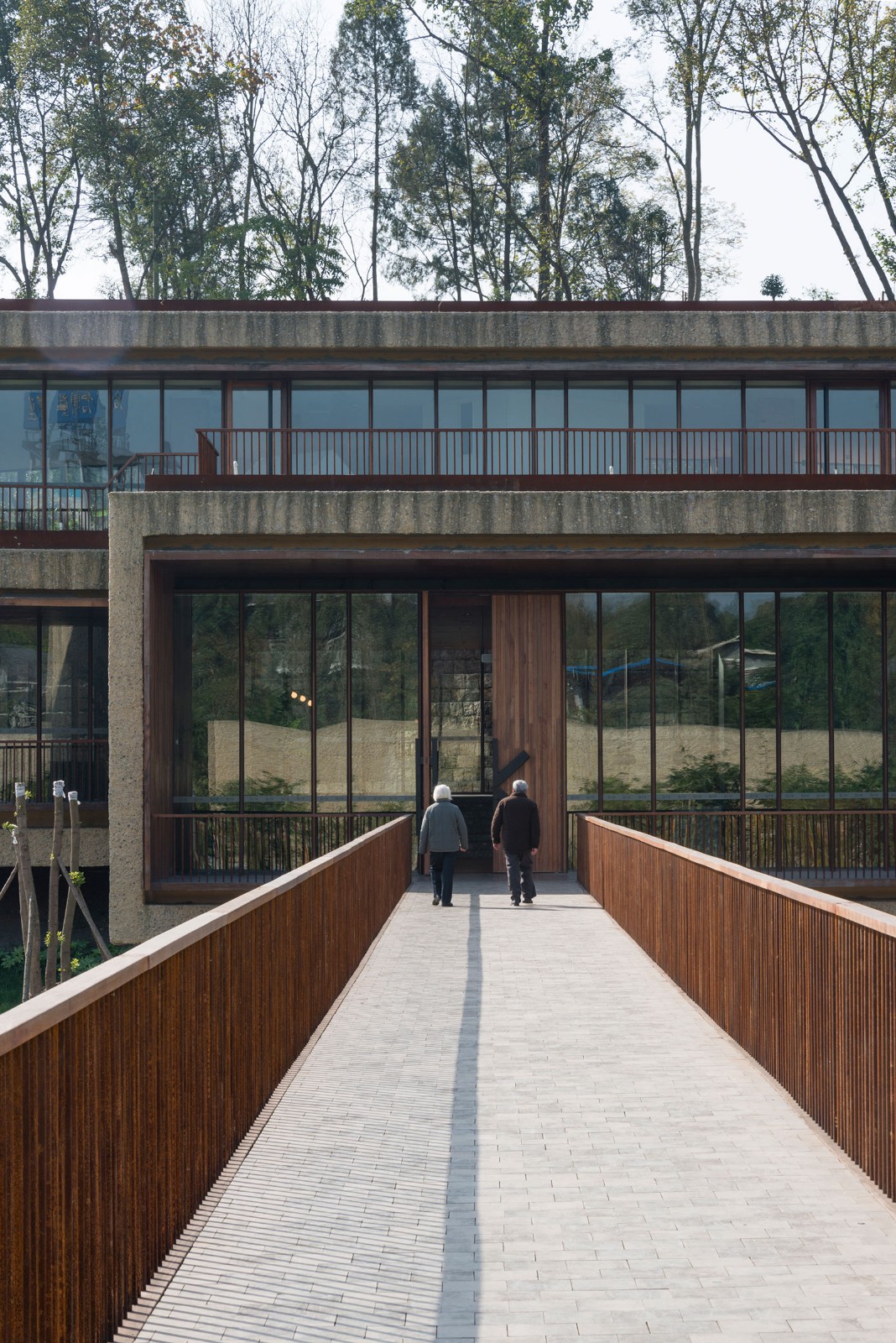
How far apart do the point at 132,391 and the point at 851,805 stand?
14.8 metres

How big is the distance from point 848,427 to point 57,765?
15.4m

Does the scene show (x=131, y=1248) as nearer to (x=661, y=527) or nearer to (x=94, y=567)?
(x=661, y=527)

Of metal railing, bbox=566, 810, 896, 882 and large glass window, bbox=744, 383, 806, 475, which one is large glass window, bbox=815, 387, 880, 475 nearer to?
large glass window, bbox=744, 383, 806, 475

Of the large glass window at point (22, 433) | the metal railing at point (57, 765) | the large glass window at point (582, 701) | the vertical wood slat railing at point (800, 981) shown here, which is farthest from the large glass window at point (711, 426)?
the vertical wood slat railing at point (800, 981)

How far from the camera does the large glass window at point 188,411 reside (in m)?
26.1

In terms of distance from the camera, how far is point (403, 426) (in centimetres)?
2586

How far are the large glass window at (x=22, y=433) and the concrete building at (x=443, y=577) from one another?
6cm

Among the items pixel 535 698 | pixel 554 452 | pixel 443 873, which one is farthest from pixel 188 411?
pixel 443 873

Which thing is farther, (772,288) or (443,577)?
(772,288)

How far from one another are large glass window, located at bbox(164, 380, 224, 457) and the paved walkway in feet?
57.8

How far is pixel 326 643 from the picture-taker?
22.9m

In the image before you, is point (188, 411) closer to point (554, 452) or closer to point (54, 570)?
point (54, 570)

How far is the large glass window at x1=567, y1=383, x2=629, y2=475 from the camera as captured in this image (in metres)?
25.5

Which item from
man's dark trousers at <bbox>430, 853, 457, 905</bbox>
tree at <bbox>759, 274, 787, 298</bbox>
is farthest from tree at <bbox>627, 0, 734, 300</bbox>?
man's dark trousers at <bbox>430, 853, 457, 905</bbox>
